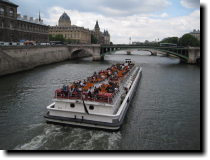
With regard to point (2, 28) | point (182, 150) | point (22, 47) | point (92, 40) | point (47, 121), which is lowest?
point (182, 150)

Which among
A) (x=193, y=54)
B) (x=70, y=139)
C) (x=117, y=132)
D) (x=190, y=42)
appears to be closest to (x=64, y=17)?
(x=190, y=42)

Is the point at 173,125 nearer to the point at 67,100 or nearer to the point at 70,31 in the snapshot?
the point at 67,100

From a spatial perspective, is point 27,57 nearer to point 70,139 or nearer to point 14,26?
point 14,26

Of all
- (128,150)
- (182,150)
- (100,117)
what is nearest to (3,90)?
(100,117)

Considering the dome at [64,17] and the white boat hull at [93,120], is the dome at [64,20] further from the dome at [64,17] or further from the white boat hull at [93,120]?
the white boat hull at [93,120]

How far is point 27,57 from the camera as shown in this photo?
146 ft

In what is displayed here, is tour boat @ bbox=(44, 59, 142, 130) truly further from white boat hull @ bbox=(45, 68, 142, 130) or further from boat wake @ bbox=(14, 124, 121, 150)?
boat wake @ bbox=(14, 124, 121, 150)

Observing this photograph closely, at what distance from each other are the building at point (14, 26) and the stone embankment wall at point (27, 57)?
34.2 feet

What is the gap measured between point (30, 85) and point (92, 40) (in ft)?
426

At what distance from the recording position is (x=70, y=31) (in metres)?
128

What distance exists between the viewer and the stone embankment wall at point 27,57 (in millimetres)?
34231

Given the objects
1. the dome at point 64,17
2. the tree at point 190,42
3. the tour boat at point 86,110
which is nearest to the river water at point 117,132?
the tour boat at point 86,110

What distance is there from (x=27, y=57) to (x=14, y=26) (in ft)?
57.3

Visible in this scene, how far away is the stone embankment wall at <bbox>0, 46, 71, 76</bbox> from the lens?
112 ft
